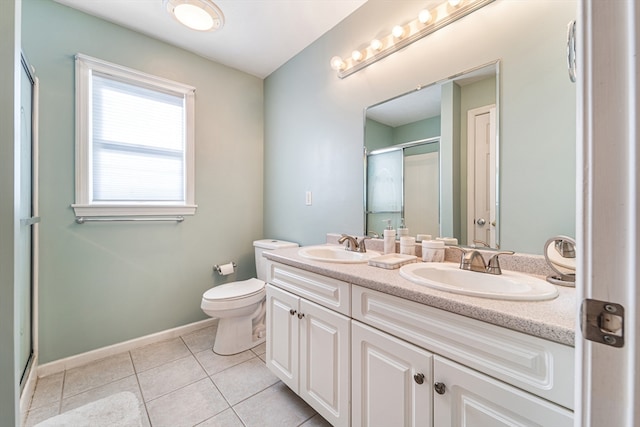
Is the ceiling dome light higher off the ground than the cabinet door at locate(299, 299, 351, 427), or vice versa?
the ceiling dome light

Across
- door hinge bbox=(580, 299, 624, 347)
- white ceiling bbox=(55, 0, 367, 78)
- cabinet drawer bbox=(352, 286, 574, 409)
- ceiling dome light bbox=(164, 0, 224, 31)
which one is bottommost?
cabinet drawer bbox=(352, 286, 574, 409)

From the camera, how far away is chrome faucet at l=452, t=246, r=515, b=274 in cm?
103

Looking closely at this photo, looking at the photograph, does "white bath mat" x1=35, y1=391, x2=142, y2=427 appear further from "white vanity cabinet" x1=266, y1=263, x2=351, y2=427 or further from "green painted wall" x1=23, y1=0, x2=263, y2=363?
"white vanity cabinet" x1=266, y1=263, x2=351, y2=427

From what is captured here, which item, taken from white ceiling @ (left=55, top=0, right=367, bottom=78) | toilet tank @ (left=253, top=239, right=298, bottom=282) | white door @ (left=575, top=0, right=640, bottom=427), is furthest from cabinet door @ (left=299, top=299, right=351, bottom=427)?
white ceiling @ (left=55, top=0, right=367, bottom=78)

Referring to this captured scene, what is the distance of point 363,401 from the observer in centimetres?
102

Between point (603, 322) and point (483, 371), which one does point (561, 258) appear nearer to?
point (483, 371)

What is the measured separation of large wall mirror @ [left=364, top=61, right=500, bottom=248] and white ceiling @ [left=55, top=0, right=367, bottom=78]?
813 mm

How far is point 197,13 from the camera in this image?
154 cm

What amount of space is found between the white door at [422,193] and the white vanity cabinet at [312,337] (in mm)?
646

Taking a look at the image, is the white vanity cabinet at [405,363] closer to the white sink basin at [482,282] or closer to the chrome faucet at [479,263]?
the white sink basin at [482,282]

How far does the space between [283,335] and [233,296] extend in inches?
24.5

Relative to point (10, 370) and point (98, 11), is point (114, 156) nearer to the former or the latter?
point (98, 11)

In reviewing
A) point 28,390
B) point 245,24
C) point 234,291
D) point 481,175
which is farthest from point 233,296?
point 245,24

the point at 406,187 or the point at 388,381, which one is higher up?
the point at 406,187
